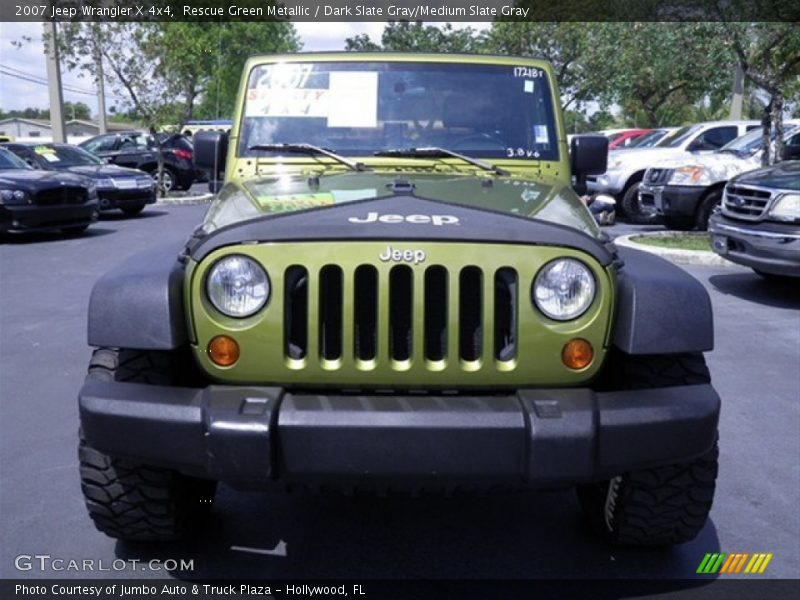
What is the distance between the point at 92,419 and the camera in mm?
2713

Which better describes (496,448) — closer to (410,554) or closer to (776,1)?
(410,554)

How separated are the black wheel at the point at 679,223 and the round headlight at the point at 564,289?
9.89m

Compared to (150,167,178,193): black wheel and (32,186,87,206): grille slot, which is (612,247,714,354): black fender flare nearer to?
(32,186,87,206): grille slot

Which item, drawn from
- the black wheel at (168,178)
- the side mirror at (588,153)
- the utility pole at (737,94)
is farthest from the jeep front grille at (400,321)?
the black wheel at (168,178)

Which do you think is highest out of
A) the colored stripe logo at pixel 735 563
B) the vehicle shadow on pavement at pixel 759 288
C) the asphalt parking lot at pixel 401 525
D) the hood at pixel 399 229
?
the hood at pixel 399 229

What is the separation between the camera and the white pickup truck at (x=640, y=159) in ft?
47.5

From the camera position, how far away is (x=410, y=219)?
2.83m

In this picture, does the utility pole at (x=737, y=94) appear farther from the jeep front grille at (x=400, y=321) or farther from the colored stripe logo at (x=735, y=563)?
the jeep front grille at (x=400, y=321)

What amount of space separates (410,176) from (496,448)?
154 centimetres

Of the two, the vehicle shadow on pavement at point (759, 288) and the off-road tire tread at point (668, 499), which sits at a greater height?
the off-road tire tread at point (668, 499)

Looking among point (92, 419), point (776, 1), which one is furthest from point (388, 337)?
point (776, 1)

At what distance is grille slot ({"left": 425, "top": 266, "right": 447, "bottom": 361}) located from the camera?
9.05 feet

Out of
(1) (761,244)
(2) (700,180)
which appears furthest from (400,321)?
(2) (700,180)

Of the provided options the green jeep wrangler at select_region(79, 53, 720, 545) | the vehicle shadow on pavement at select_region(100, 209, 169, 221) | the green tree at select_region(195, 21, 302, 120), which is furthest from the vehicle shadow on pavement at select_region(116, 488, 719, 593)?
the green tree at select_region(195, 21, 302, 120)
